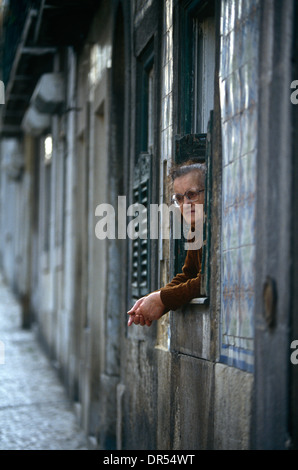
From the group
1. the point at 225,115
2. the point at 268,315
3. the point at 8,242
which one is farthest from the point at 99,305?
the point at 8,242

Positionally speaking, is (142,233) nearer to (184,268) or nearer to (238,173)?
(184,268)

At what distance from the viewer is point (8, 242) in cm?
3073

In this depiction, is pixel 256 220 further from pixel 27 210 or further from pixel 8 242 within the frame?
pixel 8 242

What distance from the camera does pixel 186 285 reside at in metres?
6.19

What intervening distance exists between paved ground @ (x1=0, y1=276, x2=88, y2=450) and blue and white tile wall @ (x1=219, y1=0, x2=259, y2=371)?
16.3 feet

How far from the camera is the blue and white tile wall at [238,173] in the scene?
4926 mm

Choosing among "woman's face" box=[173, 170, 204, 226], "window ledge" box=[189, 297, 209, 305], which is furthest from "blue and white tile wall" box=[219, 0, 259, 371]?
"woman's face" box=[173, 170, 204, 226]

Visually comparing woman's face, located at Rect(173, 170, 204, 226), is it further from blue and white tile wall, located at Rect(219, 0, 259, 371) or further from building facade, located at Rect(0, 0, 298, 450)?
blue and white tile wall, located at Rect(219, 0, 259, 371)

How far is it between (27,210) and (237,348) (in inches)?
668

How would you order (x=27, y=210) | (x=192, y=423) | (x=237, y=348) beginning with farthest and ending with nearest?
(x=27, y=210)
(x=192, y=423)
(x=237, y=348)

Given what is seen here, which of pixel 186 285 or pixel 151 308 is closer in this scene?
pixel 186 285

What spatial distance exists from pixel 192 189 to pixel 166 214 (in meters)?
1.19

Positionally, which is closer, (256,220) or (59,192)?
(256,220)

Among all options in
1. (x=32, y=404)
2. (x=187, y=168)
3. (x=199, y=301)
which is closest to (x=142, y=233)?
(x=187, y=168)
